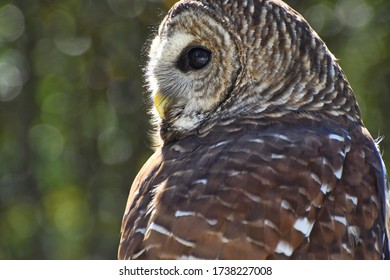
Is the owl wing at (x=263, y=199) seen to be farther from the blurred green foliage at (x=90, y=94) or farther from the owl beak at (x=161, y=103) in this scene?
the blurred green foliage at (x=90, y=94)

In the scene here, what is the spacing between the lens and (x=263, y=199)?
13.5ft

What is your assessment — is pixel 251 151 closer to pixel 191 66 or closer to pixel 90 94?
pixel 191 66

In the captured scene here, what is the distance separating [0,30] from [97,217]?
247 cm

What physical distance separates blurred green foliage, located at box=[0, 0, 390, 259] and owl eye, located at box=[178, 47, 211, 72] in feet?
18.4

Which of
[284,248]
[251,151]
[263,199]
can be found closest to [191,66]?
[251,151]

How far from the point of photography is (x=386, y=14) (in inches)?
448

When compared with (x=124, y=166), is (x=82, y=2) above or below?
above

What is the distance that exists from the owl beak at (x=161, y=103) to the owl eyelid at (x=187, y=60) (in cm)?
19

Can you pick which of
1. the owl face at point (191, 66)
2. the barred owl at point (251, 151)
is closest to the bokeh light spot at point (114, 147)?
the barred owl at point (251, 151)

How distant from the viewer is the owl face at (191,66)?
5.07m

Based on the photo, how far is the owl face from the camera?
5074mm

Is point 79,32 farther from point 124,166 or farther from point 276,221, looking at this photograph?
point 276,221

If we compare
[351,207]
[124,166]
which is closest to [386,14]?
[124,166]
